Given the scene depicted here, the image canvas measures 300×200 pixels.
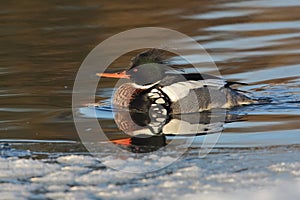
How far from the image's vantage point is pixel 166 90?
25.6 feet

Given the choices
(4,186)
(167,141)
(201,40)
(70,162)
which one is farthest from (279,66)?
(4,186)

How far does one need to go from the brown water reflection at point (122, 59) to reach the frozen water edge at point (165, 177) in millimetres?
694

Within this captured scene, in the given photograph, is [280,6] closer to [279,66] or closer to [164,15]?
[164,15]

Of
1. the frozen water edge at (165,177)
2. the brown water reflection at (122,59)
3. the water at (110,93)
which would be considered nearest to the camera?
the frozen water edge at (165,177)

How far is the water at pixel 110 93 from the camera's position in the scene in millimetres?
5367

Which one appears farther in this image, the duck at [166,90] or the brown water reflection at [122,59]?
the duck at [166,90]

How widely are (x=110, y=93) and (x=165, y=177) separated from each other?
10.6ft

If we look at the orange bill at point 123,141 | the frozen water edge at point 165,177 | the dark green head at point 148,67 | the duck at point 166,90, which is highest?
the dark green head at point 148,67

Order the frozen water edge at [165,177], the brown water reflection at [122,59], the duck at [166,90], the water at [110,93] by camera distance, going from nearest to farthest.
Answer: the frozen water edge at [165,177] → the water at [110,93] → the brown water reflection at [122,59] → the duck at [166,90]

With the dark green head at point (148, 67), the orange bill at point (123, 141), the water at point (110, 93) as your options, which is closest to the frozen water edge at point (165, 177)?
the water at point (110, 93)

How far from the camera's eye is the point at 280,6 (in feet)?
44.0

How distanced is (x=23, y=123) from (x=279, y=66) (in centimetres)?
367

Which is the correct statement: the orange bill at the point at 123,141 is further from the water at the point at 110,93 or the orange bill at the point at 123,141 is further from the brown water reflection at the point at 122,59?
the brown water reflection at the point at 122,59

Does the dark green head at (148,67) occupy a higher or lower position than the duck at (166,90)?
higher
